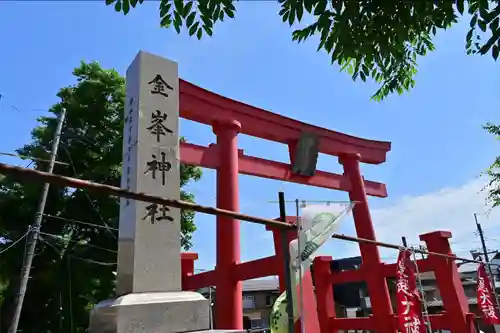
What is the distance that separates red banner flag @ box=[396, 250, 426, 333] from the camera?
21.6 ft

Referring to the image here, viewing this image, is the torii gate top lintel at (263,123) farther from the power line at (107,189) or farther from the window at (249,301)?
the window at (249,301)

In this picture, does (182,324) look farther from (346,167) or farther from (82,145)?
(82,145)

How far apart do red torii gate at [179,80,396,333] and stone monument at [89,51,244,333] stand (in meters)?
2.53

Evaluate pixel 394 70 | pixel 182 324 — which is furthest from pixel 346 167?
pixel 182 324

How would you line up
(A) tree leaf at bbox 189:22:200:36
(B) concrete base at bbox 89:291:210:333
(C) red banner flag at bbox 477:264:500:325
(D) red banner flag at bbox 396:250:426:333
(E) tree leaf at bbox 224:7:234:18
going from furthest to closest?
(C) red banner flag at bbox 477:264:500:325 < (D) red banner flag at bbox 396:250:426:333 < (B) concrete base at bbox 89:291:210:333 < (A) tree leaf at bbox 189:22:200:36 < (E) tree leaf at bbox 224:7:234:18

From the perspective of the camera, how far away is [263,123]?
8.87 m

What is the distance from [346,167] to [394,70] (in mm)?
7387

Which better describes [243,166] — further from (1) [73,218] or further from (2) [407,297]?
(1) [73,218]

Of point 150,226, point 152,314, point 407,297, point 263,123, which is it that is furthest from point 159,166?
point 407,297

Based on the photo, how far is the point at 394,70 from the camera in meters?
3.67

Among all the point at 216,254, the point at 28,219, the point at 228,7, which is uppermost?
the point at 28,219

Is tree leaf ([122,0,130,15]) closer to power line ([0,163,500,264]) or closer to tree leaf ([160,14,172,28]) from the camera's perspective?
tree leaf ([160,14,172,28])

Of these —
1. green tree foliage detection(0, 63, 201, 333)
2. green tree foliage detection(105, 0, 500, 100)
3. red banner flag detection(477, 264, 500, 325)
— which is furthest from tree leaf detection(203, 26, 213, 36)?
red banner flag detection(477, 264, 500, 325)

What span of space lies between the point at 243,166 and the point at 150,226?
182 inches
